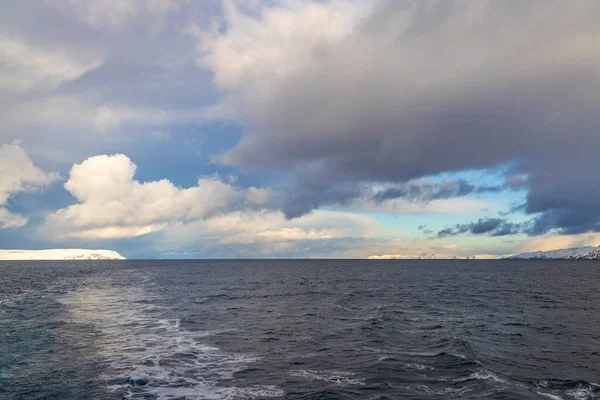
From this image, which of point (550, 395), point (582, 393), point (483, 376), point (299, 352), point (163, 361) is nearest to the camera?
point (550, 395)

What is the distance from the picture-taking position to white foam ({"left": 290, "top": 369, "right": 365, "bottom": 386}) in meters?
30.3

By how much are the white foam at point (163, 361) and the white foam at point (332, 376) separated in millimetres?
3894

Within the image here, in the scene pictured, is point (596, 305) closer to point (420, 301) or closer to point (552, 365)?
point (420, 301)

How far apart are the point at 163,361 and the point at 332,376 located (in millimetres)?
16042

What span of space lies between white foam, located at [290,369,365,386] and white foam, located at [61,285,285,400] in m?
3.89

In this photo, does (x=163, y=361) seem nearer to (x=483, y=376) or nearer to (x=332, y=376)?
(x=332, y=376)

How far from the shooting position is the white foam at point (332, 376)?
30344 mm

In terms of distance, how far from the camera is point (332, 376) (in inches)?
1249

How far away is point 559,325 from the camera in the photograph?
5475cm

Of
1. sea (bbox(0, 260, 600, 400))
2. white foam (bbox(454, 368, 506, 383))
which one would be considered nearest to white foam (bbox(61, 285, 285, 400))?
sea (bbox(0, 260, 600, 400))

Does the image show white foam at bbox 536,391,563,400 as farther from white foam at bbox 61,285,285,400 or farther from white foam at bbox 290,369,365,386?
white foam at bbox 61,285,285,400

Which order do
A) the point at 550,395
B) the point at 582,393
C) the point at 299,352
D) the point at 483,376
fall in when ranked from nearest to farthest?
the point at 550,395, the point at 582,393, the point at 483,376, the point at 299,352

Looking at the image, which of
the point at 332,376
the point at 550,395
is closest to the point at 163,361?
→ the point at 332,376

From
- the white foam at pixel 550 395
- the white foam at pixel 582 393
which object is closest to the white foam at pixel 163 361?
the white foam at pixel 550 395
